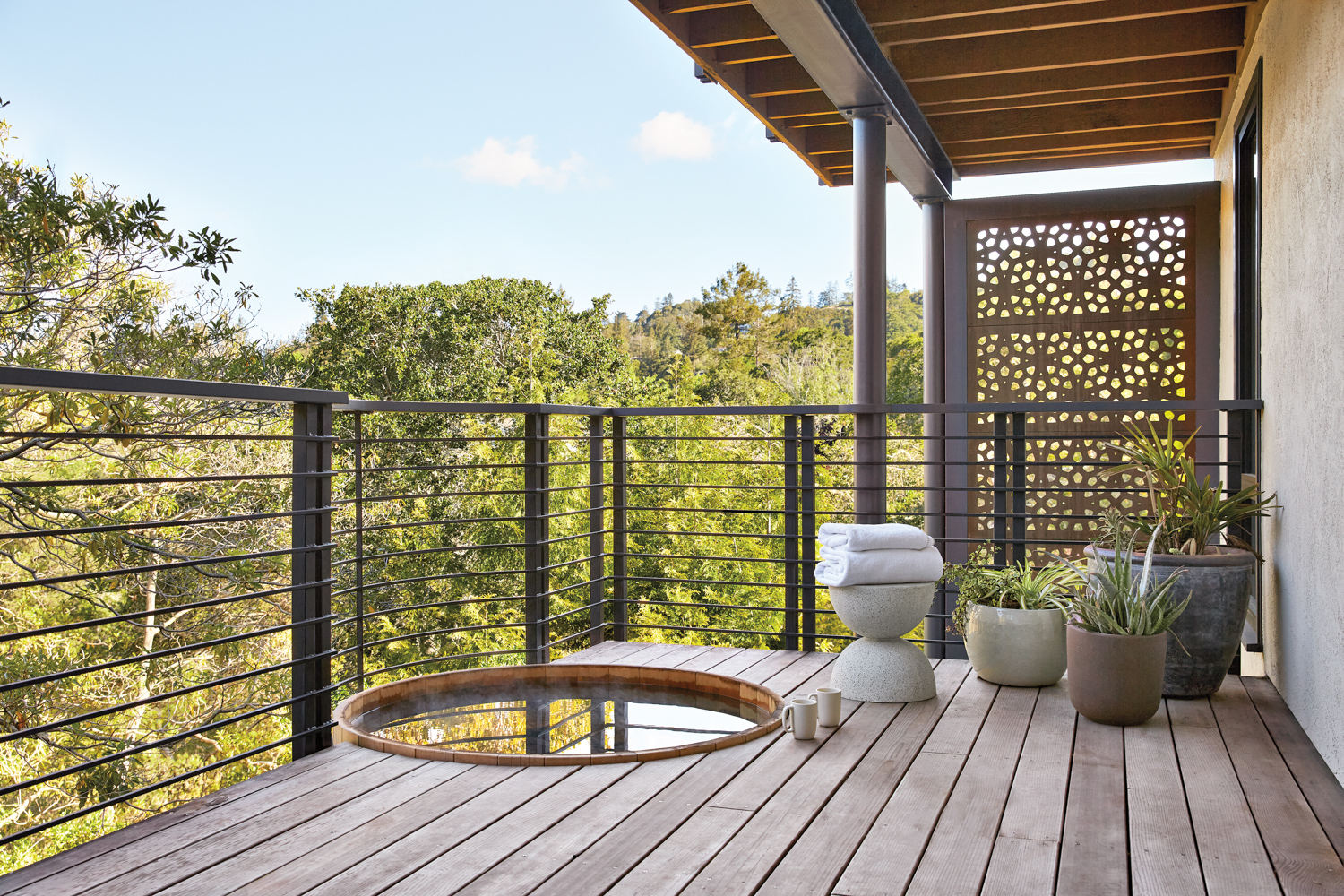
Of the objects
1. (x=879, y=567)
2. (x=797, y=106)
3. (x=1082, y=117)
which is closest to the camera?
(x=879, y=567)

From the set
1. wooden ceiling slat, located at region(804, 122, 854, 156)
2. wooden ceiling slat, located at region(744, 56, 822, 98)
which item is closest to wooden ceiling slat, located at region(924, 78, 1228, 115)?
wooden ceiling slat, located at region(804, 122, 854, 156)

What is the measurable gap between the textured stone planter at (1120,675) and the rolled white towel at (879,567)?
0.50 meters

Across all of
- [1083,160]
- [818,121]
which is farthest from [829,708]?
[1083,160]

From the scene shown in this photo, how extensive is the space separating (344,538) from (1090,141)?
39.9 ft

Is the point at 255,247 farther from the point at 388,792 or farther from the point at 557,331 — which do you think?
the point at 388,792

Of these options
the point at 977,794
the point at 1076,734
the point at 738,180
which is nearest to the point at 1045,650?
the point at 1076,734

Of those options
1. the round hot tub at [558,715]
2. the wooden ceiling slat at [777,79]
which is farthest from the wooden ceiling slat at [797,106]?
the round hot tub at [558,715]

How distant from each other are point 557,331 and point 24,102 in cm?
1217

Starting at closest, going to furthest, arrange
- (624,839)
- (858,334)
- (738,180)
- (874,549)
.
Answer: (624,839), (874,549), (858,334), (738,180)

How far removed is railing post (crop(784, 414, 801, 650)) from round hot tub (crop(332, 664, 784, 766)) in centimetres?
96

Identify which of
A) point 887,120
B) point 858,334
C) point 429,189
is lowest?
point 858,334

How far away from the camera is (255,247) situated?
22844 mm

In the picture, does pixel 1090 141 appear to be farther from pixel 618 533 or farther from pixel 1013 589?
pixel 618 533

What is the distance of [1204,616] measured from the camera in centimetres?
322
